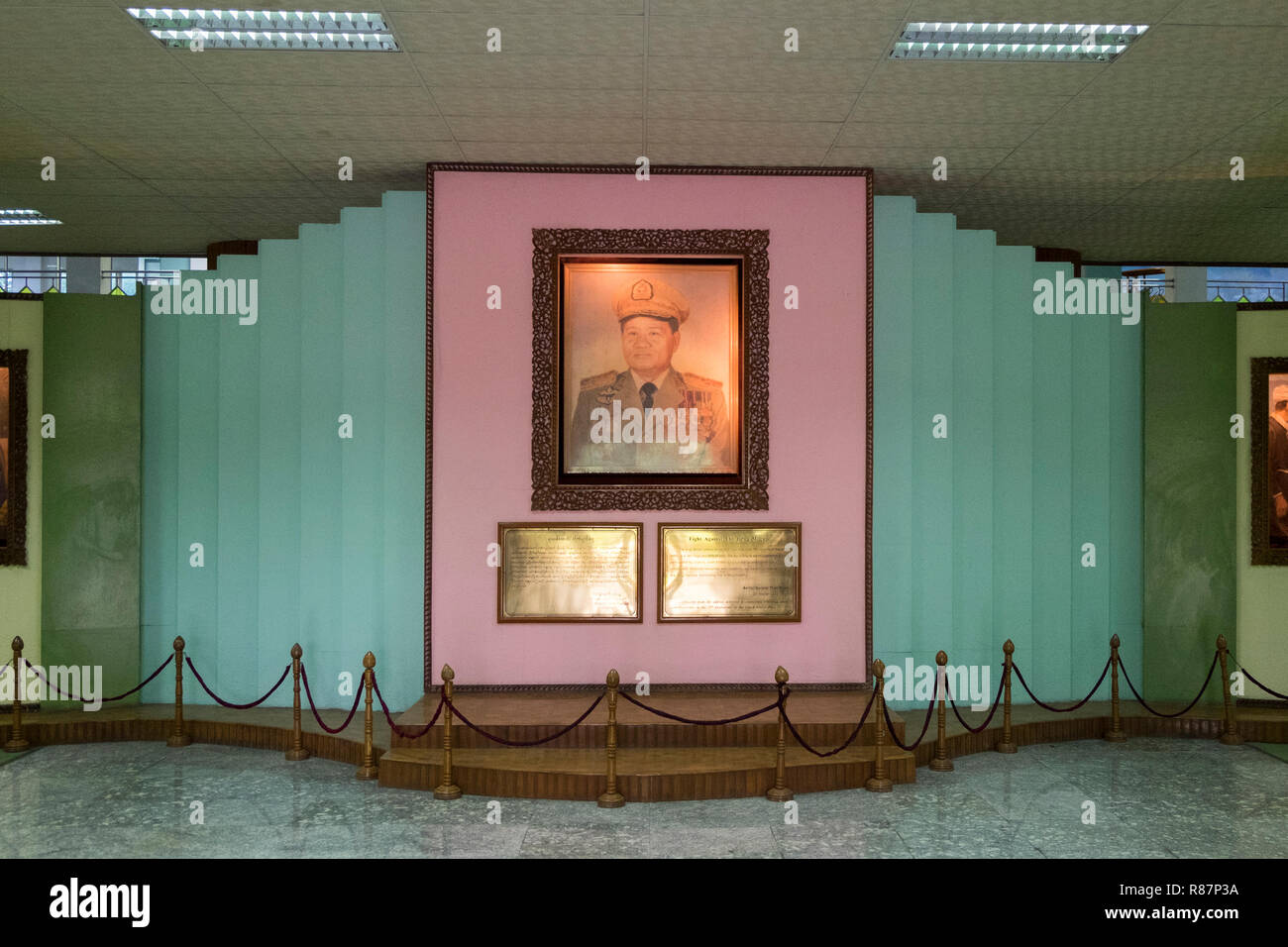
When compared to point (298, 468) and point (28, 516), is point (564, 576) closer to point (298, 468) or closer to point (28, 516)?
point (298, 468)

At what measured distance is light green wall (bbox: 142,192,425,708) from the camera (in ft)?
30.3

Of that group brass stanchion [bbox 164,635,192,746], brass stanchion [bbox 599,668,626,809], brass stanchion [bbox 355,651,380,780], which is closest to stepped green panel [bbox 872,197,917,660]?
brass stanchion [bbox 599,668,626,809]

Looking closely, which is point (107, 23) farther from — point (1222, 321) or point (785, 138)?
point (1222, 321)

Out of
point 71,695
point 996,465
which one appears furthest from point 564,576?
point 71,695

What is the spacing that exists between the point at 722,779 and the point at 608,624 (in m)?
2.05

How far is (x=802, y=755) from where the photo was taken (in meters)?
7.66

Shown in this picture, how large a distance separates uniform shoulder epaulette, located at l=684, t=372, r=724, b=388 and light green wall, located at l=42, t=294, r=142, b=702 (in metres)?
5.53

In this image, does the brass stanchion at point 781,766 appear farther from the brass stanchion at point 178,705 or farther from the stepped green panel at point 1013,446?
the brass stanchion at point 178,705

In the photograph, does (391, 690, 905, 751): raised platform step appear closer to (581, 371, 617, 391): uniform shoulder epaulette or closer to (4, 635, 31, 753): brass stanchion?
(581, 371, 617, 391): uniform shoulder epaulette

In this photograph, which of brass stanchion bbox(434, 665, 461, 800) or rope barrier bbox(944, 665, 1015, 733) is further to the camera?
rope barrier bbox(944, 665, 1015, 733)

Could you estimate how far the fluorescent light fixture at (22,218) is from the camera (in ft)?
34.2

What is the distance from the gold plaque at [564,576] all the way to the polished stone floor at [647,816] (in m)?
2.06

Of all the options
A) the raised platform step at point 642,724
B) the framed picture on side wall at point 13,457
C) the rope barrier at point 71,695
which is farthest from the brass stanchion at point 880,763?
the framed picture on side wall at point 13,457

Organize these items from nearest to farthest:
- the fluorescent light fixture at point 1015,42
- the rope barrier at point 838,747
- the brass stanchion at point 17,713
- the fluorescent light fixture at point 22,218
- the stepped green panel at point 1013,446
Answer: the fluorescent light fixture at point 1015,42, the rope barrier at point 838,747, the brass stanchion at point 17,713, the stepped green panel at point 1013,446, the fluorescent light fixture at point 22,218
